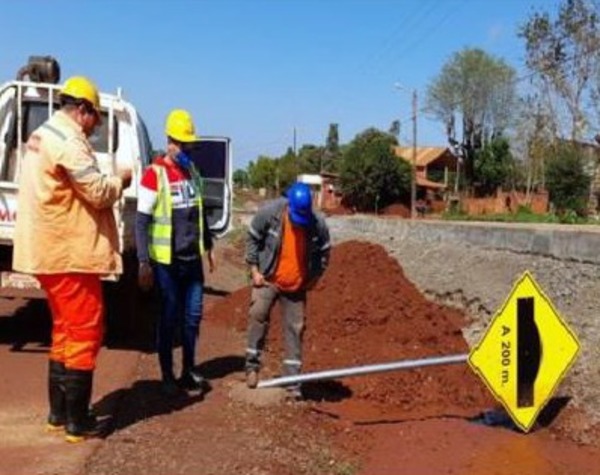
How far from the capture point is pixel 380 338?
10422mm

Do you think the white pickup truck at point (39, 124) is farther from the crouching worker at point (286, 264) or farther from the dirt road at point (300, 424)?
the crouching worker at point (286, 264)

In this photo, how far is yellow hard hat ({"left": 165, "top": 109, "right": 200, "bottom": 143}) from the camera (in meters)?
6.43

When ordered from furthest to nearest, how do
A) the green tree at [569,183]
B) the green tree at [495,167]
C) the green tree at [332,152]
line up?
the green tree at [332,152] → the green tree at [495,167] → the green tree at [569,183]

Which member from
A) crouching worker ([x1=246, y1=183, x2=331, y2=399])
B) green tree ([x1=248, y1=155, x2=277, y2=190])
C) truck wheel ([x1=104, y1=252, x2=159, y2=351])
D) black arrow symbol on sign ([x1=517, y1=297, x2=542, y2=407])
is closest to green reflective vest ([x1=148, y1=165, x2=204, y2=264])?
crouching worker ([x1=246, y1=183, x2=331, y2=399])

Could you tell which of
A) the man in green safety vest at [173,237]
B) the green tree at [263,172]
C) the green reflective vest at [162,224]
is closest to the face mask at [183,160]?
the man in green safety vest at [173,237]

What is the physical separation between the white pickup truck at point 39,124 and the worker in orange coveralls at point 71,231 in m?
2.77

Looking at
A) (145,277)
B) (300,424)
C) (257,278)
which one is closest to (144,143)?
(257,278)

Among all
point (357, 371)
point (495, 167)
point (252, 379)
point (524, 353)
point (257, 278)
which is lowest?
point (252, 379)

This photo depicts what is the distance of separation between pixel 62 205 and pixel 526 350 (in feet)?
11.6

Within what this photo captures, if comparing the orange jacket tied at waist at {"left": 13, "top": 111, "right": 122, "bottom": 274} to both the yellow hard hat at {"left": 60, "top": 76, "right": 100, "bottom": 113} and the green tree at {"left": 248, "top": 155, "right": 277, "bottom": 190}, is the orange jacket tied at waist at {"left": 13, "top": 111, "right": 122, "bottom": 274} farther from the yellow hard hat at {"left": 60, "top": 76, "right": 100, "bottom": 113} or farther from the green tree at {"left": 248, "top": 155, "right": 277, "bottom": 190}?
the green tree at {"left": 248, "top": 155, "right": 277, "bottom": 190}

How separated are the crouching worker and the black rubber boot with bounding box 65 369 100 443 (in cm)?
188

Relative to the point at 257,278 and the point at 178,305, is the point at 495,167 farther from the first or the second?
the point at 178,305

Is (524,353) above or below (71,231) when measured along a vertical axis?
below

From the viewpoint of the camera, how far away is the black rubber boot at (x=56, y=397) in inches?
217
